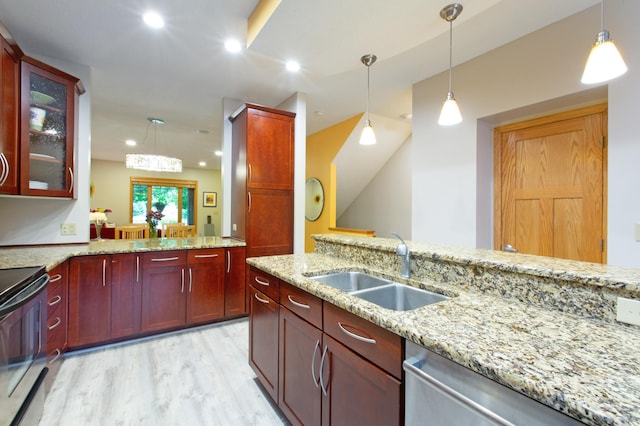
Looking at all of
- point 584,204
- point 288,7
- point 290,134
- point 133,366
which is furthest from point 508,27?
point 133,366

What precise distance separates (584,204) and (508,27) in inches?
60.0

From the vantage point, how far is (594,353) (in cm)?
78

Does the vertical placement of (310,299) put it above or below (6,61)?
below

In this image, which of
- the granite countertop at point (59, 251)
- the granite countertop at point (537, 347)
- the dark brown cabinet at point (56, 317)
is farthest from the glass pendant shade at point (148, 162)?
the granite countertop at point (537, 347)

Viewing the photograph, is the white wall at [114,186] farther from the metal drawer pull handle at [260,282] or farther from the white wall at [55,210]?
the metal drawer pull handle at [260,282]

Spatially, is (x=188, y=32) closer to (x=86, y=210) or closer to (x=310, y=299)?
(x=86, y=210)

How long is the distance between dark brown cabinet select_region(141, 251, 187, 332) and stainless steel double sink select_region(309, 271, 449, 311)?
1809 millimetres

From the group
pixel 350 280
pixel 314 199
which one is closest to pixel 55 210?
pixel 350 280

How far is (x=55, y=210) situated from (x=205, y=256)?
1411 mm

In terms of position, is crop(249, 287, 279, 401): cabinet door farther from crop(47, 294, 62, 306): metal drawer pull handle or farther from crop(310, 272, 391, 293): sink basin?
crop(47, 294, 62, 306): metal drawer pull handle

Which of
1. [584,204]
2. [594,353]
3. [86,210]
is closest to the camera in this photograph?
[594,353]

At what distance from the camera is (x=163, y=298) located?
281 centimetres

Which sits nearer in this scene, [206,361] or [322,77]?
[206,361]

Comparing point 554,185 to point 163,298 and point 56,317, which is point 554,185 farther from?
point 56,317
